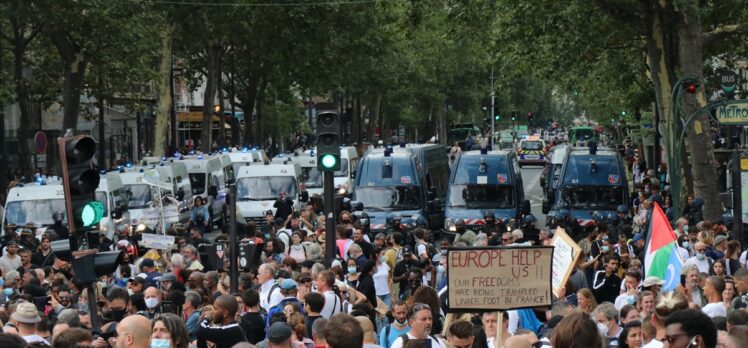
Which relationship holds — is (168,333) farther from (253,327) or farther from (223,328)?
(253,327)

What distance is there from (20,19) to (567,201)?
16.6 meters

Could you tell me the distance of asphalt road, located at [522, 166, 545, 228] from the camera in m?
43.4

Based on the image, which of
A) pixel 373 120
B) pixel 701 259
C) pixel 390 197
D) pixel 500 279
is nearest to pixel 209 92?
pixel 390 197

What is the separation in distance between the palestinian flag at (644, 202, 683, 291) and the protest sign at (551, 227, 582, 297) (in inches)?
34.9

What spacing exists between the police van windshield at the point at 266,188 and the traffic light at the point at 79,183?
25.1 m

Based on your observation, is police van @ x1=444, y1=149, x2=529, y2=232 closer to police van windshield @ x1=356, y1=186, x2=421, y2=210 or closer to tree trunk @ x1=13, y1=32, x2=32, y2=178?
police van windshield @ x1=356, y1=186, x2=421, y2=210

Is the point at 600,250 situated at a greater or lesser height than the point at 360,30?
lesser

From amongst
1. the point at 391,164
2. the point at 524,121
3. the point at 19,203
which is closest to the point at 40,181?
the point at 19,203

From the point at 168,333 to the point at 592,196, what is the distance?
2491 cm

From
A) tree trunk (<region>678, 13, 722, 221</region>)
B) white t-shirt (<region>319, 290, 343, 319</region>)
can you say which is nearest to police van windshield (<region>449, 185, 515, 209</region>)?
tree trunk (<region>678, 13, 722, 221</region>)

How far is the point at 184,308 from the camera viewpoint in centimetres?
1385

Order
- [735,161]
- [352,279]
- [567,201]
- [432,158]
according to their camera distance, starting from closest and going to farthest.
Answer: [352,279]
[735,161]
[567,201]
[432,158]

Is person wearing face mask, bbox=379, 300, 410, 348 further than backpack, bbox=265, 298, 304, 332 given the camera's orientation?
No

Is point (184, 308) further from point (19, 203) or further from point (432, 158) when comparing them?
point (432, 158)
